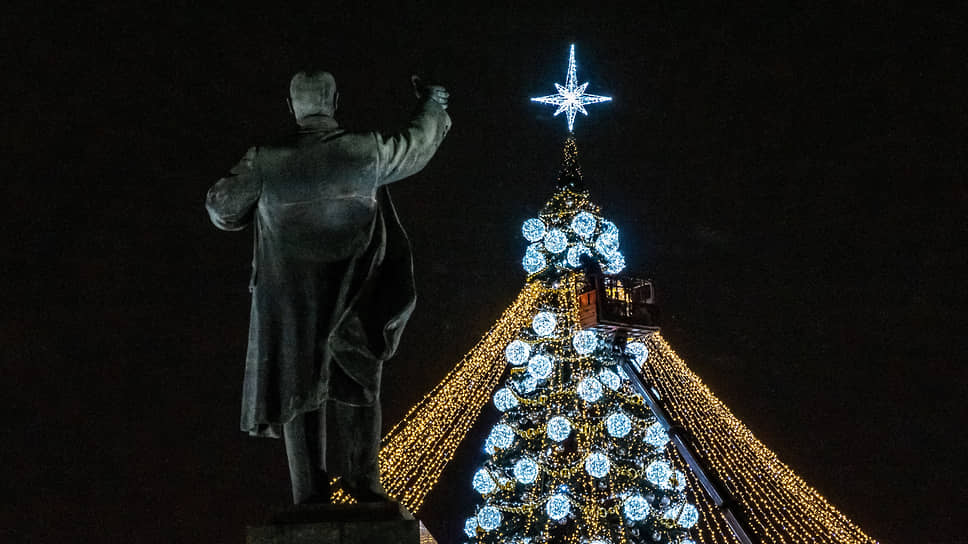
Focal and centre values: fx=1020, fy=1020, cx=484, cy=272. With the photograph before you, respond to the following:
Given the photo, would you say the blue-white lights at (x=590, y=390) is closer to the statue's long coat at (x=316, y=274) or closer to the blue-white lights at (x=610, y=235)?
the blue-white lights at (x=610, y=235)

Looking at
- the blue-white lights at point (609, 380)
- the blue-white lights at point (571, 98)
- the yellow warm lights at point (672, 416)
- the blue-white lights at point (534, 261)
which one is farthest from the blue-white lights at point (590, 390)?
the blue-white lights at point (571, 98)

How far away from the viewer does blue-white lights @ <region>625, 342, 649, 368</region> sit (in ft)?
40.2

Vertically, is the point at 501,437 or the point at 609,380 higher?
the point at 609,380

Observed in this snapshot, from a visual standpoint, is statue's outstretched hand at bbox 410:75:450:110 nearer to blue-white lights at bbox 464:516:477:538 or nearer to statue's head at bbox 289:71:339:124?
statue's head at bbox 289:71:339:124

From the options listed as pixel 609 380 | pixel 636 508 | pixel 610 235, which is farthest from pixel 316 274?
pixel 610 235

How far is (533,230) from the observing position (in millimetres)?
12562

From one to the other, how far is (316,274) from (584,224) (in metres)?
9.20

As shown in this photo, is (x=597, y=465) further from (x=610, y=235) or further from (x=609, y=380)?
(x=610, y=235)

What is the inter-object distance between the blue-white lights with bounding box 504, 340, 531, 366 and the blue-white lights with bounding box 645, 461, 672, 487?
6.29ft

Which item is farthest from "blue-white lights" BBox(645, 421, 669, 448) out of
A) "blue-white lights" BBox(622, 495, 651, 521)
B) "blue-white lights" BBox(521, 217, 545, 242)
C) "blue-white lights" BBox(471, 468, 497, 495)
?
"blue-white lights" BBox(521, 217, 545, 242)

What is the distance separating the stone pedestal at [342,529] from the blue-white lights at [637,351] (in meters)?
9.30

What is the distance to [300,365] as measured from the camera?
3342mm

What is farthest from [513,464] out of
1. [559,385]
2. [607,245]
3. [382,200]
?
[382,200]

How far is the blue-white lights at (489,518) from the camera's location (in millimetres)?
11648
